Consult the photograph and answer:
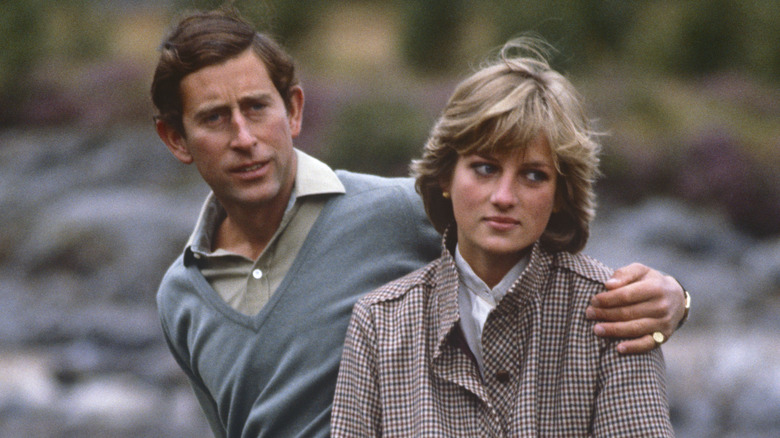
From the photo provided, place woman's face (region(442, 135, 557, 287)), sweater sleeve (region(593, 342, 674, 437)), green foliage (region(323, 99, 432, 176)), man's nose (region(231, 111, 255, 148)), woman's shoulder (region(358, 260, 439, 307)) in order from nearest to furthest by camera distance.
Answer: sweater sleeve (region(593, 342, 674, 437)) → woman's face (region(442, 135, 557, 287)) → woman's shoulder (region(358, 260, 439, 307)) → man's nose (region(231, 111, 255, 148)) → green foliage (region(323, 99, 432, 176))

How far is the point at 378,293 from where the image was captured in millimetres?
2115

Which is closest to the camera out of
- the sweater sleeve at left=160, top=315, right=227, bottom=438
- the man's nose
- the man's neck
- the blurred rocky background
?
the man's nose

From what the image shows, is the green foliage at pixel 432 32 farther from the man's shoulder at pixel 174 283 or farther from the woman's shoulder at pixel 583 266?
the woman's shoulder at pixel 583 266

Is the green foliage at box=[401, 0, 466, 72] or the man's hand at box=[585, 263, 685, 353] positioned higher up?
the green foliage at box=[401, 0, 466, 72]

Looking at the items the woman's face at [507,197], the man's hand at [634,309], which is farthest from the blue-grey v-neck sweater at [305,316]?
the man's hand at [634,309]

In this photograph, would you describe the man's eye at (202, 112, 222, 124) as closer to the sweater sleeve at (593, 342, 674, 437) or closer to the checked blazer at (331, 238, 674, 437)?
the checked blazer at (331, 238, 674, 437)

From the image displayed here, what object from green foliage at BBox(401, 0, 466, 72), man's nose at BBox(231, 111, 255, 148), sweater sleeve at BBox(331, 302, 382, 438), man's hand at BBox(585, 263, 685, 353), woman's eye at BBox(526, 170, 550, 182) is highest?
green foliage at BBox(401, 0, 466, 72)

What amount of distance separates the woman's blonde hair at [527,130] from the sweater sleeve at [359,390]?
1.10 feet

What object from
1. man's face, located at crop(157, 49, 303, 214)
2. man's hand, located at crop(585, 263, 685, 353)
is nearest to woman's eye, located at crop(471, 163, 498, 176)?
man's hand, located at crop(585, 263, 685, 353)

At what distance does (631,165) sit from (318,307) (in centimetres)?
793

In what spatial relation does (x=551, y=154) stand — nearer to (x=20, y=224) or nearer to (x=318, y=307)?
(x=318, y=307)

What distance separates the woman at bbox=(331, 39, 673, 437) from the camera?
192cm

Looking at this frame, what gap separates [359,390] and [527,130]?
24.0 inches

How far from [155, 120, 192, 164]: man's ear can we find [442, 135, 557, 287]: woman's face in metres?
0.76
